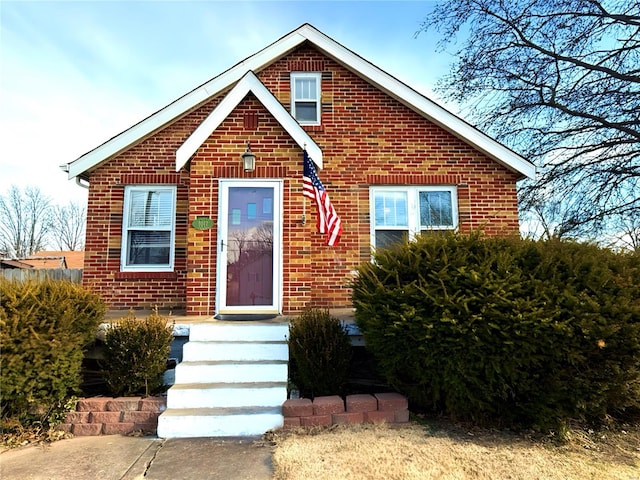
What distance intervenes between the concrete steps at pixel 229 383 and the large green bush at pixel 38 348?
1.16 meters

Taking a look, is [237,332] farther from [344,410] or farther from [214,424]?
[344,410]

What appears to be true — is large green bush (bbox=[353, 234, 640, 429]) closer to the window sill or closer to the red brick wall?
the red brick wall

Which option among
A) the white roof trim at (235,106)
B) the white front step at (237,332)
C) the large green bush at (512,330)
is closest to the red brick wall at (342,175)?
the white roof trim at (235,106)

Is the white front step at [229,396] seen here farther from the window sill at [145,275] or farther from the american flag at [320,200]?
the window sill at [145,275]

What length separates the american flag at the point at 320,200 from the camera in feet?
20.3

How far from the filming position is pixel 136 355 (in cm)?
461

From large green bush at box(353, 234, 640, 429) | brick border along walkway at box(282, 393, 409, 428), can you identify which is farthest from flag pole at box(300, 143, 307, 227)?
brick border along walkway at box(282, 393, 409, 428)

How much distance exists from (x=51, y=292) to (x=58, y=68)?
5.13m

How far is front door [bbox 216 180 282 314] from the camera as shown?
648cm

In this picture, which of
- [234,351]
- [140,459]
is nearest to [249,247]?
[234,351]

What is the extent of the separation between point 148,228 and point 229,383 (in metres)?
4.51

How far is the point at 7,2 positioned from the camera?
5.42 meters

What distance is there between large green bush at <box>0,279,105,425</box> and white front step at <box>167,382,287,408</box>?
1.18 m

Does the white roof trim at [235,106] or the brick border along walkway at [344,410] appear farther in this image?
the white roof trim at [235,106]
